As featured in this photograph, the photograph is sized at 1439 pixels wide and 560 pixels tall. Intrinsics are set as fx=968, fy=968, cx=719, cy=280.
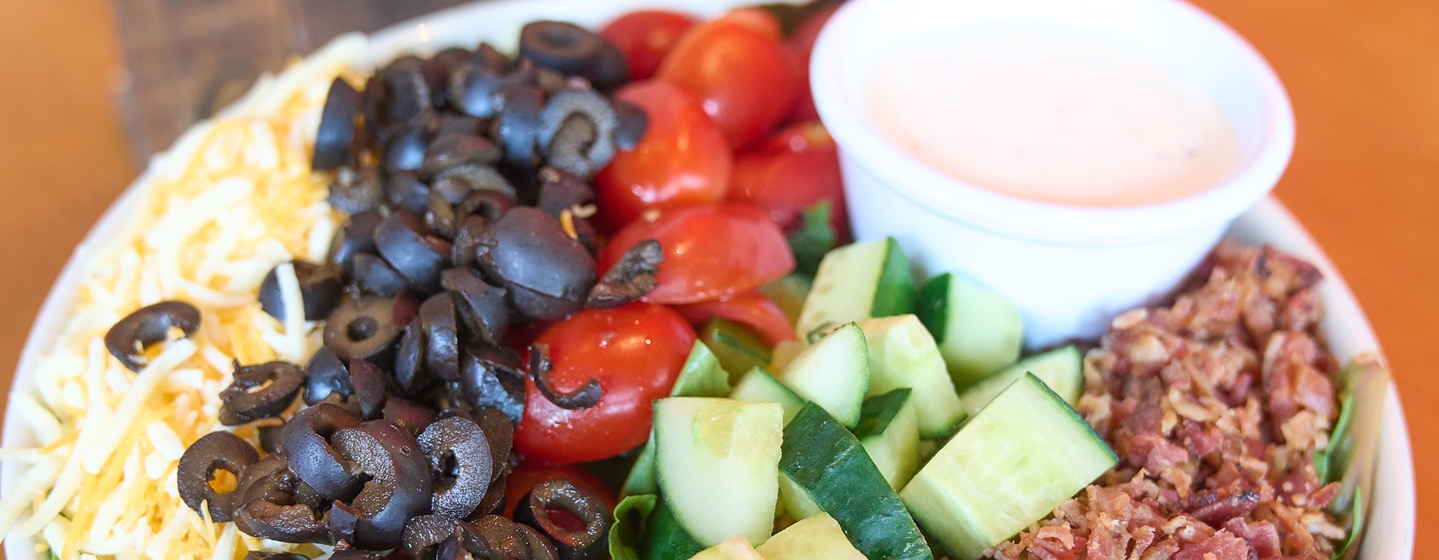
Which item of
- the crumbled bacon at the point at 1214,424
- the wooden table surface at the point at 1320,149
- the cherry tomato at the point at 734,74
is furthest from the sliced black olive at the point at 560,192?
the wooden table surface at the point at 1320,149

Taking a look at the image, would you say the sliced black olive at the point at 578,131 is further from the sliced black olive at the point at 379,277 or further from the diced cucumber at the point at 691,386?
the diced cucumber at the point at 691,386

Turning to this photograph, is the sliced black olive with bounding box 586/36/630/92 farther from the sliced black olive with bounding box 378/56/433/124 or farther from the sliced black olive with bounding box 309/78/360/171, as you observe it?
the sliced black olive with bounding box 309/78/360/171

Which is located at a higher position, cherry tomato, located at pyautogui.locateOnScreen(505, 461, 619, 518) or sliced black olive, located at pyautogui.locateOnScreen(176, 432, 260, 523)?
sliced black olive, located at pyautogui.locateOnScreen(176, 432, 260, 523)

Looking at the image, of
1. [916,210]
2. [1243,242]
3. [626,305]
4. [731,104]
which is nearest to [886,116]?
[916,210]

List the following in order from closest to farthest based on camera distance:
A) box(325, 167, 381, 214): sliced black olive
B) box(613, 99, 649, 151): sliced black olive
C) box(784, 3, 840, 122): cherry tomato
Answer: box(325, 167, 381, 214): sliced black olive
box(613, 99, 649, 151): sliced black olive
box(784, 3, 840, 122): cherry tomato

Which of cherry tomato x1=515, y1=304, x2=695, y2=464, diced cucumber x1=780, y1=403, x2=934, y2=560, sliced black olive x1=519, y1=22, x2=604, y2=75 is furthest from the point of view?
sliced black olive x1=519, y1=22, x2=604, y2=75

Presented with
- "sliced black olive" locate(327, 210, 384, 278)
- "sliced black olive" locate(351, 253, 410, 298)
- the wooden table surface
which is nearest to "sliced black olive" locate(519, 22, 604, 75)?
"sliced black olive" locate(327, 210, 384, 278)
